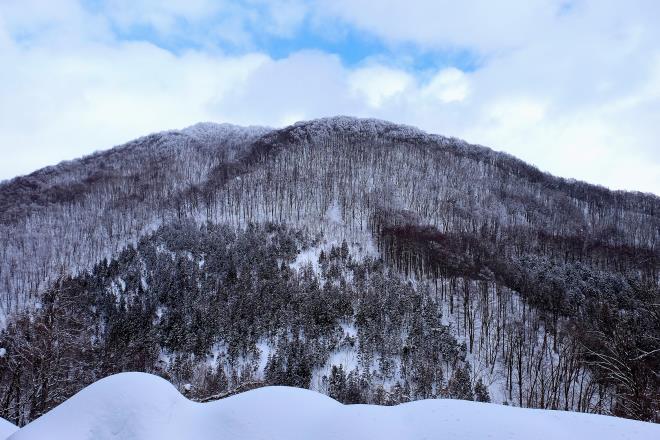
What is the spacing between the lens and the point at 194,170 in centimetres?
9619

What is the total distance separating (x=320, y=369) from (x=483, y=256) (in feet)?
108

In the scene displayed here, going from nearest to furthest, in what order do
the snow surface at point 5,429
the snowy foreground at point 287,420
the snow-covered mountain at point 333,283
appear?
the snowy foreground at point 287,420 < the snow surface at point 5,429 < the snow-covered mountain at point 333,283

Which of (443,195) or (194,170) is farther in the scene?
(194,170)

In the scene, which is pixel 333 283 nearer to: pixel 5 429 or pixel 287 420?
pixel 5 429

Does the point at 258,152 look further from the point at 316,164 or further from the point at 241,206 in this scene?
the point at 241,206

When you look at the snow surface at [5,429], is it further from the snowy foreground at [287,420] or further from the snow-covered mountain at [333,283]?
the snow-covered mountain at [333,283]

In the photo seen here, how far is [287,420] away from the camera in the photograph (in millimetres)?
4590

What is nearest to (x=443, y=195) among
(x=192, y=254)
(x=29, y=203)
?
(x=192, y=254)

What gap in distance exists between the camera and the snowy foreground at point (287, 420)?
4.33 meters

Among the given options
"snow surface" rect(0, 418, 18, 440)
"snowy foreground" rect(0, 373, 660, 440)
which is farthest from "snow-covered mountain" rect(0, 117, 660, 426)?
"snowy foreground" rect(0, 373, 660, 440)

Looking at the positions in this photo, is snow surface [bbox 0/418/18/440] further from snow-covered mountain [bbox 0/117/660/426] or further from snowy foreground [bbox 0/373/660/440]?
snow-covered mountain [bbox 0/117/660/426]

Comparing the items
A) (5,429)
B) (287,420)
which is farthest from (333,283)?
(287,420)

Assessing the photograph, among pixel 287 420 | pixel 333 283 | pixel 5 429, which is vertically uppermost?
pixel 287 420

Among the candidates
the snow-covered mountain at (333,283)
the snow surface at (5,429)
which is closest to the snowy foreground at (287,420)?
the snow surface at (5,429)
